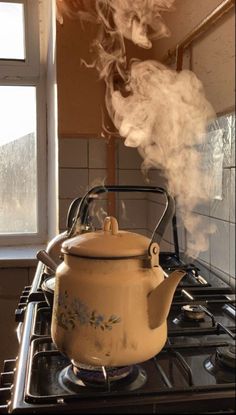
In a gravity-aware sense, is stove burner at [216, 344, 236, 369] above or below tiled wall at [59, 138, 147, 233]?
below

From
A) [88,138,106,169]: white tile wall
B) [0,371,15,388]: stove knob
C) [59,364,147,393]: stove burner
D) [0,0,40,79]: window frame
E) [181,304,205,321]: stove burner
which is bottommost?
[0,371,15,388]: stove knob

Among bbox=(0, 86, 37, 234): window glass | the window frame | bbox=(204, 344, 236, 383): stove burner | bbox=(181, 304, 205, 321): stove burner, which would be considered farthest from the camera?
bbox=(0, 86, 37, 234): window glass

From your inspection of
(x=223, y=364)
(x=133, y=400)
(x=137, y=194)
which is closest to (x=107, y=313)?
(x=133, y=400)

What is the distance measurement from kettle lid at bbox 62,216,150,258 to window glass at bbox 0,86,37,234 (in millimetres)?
1716

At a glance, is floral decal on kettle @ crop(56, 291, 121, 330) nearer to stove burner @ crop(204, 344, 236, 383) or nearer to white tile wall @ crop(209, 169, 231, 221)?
stove burner @ crop(204, 344, 236, 383)

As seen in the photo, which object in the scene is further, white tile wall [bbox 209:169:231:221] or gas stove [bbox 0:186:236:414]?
white tile wall [bbox 209:169:231:221]

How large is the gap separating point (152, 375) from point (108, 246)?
0.22 m

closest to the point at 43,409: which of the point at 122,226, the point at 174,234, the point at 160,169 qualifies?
the point at 174,234

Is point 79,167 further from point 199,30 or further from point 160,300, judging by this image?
point 160,300

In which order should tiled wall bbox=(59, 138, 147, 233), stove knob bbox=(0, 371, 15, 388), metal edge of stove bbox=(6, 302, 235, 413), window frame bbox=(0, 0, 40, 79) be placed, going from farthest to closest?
window frame bbox=(0, 0, 40, 79) < tiled wall bbox=(59, 138, 147, 233) < stove knob bbox=(0, 371, 15, 388) < metal edge of stove bbox=(6, 302, 235, 413)

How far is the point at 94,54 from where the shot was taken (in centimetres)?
191

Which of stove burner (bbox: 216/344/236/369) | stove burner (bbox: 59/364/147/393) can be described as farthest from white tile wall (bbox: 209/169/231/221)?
stove burner (bbox: 59/364/147/393)

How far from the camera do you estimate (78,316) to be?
0.63 meters

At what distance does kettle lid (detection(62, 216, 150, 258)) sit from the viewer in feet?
2.09
